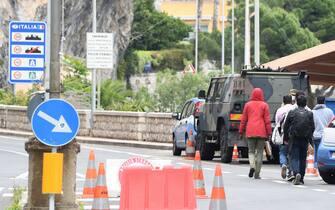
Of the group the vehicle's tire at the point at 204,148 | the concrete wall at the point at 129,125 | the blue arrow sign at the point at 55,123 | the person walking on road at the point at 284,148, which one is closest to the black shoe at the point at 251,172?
the person walking on road at the point at 284,148

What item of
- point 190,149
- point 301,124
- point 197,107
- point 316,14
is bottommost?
point 190,149

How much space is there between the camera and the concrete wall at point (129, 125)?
40.9 meters

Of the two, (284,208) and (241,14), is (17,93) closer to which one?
(241,14)

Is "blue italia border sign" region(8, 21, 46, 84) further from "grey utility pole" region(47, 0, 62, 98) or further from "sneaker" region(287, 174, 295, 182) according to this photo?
"sneaker" region(287, 174, 295, 182)

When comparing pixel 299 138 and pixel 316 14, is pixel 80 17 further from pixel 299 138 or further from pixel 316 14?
pixel 299 138

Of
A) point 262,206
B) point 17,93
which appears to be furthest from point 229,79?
point 17,93

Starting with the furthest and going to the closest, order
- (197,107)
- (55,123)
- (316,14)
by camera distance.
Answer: (316,14)
(197,107)
(55,123)

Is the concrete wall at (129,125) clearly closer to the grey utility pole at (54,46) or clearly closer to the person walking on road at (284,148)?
the person walking on road at (284,148)

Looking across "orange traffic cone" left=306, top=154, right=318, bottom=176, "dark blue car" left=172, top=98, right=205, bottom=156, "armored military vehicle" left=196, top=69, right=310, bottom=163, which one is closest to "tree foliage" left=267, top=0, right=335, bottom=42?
"dark blue car" left=172, top=98, right=205, bottom=156

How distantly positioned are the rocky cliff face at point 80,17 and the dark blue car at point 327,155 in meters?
46.1

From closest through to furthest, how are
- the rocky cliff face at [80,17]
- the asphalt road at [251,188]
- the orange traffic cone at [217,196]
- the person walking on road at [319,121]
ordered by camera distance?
the orange traffic cone at [217,196] < the asphalt road at [251,188] < the person walking on road at [319,121] < the rocky cliff face at [80,17]

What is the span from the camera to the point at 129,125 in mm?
43562

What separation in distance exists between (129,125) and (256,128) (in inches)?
832

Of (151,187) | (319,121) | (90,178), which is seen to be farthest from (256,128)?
(151,187)
